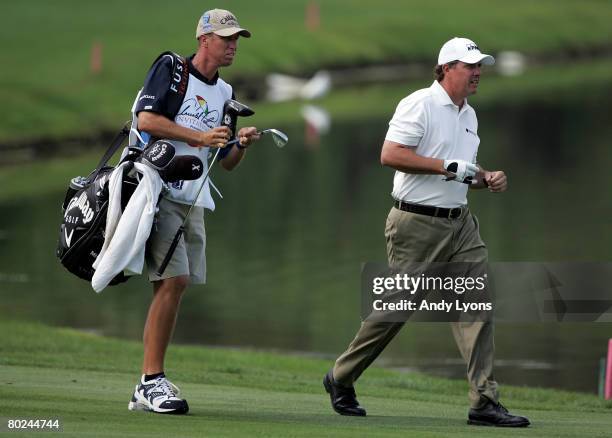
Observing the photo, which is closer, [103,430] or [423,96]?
[103,430]

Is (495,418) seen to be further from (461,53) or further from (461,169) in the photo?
(461,53)

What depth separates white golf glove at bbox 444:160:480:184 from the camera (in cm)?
839

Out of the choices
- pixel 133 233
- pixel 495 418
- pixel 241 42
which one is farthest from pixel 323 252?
pixel 241 42

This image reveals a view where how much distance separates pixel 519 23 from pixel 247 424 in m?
63.4

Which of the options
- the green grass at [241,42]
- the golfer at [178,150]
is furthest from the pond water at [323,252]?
the golfer at [178,150]

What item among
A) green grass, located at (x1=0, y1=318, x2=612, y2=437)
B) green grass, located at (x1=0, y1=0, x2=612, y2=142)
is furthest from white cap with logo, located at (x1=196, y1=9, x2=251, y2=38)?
green grass, located at (x1=0, y1=0, x2=612, y2=142)

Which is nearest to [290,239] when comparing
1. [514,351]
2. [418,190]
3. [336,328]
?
[336,328]

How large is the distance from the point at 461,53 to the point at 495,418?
6.62ft

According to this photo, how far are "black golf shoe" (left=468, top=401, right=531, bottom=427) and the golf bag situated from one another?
2.09m

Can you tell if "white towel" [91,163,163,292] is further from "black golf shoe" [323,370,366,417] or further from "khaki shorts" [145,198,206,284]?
"black golf shoe" [323,370,366,417]

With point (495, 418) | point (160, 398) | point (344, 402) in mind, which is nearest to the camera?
point (160, 398)

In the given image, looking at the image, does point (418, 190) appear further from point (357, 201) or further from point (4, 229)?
point (357, 201)

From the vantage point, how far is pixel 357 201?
28297 millimetres

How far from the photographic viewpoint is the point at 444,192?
28.5ft
